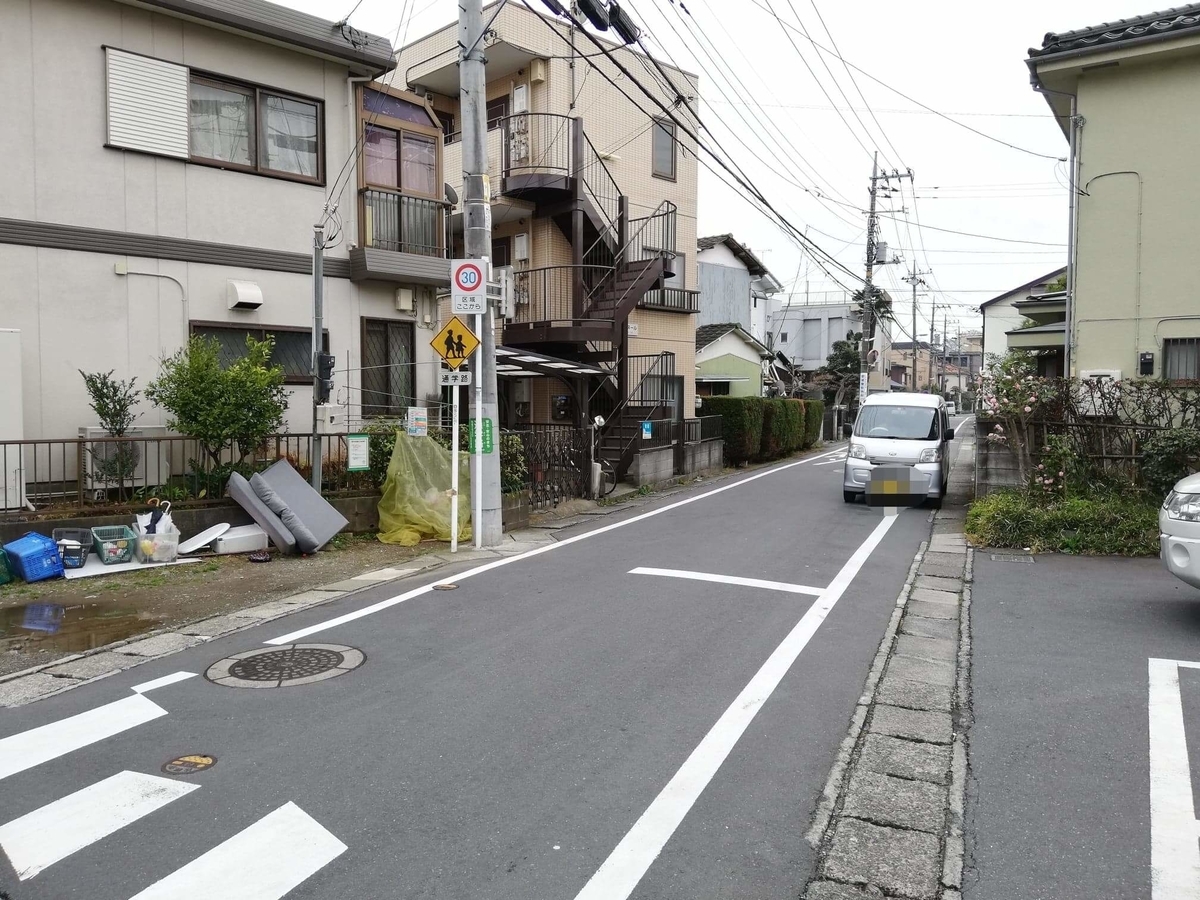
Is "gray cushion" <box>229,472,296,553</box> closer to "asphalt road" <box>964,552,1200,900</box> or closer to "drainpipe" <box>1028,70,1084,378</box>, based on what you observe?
"asphalt road" <box>964,552,1200,900</box>

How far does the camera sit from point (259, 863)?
3545mm

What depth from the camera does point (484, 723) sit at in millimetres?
5016

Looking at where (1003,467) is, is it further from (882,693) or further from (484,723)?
(484,723)

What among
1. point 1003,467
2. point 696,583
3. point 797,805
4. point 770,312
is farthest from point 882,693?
point 770,312

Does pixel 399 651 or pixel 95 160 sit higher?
pixel 95 160

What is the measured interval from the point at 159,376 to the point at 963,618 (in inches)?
384

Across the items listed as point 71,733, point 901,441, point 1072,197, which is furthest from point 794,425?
point 71,733

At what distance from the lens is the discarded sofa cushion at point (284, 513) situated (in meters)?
10.0

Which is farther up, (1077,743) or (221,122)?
(221,122)

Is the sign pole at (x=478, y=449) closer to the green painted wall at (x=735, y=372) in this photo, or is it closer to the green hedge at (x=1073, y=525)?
the green hedge at (x=1073, y=525)

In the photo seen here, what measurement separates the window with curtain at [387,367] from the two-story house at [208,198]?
0.03m

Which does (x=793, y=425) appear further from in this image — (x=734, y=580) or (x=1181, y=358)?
(x=734, y=580)

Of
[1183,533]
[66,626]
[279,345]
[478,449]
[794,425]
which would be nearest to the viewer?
[1183,533]

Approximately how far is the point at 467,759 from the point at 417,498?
7044mm
